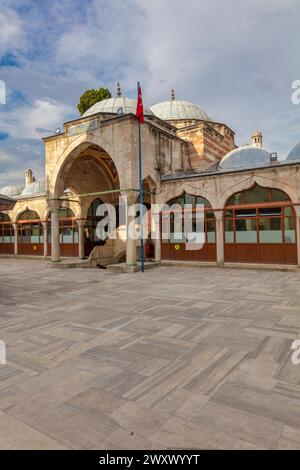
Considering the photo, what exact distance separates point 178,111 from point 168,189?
12331 millimetres

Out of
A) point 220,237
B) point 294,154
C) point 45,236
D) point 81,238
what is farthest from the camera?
point 45,236

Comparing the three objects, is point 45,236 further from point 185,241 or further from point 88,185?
point 185,241

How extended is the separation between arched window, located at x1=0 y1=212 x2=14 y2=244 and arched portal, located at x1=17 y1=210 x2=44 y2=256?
3.46ft

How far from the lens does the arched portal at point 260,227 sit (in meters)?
12.5

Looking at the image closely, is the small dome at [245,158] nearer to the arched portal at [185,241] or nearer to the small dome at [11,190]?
the arched portal at [185,241]

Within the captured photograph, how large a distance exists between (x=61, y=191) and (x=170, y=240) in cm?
708

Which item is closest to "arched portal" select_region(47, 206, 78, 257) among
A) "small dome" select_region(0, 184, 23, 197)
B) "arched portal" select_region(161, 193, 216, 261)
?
"arched portal" select_region(161, 193, 216, 261)

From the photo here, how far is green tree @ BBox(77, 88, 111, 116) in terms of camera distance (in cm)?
2941

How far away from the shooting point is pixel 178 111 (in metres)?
24.9

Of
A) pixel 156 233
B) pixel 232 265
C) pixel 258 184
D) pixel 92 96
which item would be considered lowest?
pixel 232 265

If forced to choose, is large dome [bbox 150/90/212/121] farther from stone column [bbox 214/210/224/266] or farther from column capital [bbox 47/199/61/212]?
stone column [bbox 214/210/224/266]

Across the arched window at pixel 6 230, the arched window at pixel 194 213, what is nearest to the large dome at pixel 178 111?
the arched window at pixel 194 213

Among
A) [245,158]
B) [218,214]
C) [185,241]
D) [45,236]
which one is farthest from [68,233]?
[245,158]
